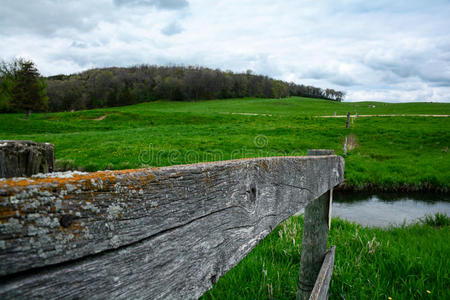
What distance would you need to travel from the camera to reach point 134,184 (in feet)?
2.11

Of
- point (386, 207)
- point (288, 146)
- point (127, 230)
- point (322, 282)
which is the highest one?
point (127, 230)

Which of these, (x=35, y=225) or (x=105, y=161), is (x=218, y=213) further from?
(x=105, y=161)

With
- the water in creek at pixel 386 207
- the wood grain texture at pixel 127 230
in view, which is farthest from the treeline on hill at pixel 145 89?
the wood grain texture at pixel 127 230

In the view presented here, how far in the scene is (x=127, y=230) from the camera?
633 millimetres

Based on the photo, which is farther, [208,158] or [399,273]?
[208,158]

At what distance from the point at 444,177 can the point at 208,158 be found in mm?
10909

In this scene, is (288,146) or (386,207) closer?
(386,207)

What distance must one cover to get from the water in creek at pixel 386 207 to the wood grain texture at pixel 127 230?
8785 mm

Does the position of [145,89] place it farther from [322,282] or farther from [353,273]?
[322,282]

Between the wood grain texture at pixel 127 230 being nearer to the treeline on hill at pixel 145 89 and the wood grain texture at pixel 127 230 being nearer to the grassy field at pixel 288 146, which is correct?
the grassy field at pixel 288 146

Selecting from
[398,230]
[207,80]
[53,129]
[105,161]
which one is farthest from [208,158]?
[207,80]

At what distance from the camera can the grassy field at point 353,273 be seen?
121 inches

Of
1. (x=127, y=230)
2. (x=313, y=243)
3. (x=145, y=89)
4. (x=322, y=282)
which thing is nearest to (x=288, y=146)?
(x=313, y=243)

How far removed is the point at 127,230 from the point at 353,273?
372 cm
